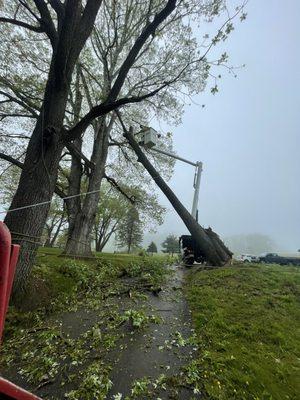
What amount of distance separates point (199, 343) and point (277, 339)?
3.96 feet

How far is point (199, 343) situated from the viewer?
12.3ft

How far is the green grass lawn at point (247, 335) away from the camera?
296 centimetres

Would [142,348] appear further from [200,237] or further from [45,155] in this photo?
[200,237]

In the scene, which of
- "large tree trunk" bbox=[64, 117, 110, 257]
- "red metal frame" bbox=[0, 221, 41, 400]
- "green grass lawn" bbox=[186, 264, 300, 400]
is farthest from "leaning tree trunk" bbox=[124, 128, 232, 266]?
"red metal frame" bbox=[0, 221, 41, 400]

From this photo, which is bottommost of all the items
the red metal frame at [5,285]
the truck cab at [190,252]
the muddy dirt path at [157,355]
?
the muddy dirt path at [157,355]

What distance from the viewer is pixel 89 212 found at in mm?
10094

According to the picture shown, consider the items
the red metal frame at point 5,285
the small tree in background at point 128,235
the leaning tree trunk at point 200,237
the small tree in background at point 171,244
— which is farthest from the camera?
the small tree in background at point 171,244

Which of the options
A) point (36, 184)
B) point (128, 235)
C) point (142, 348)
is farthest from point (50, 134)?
point (128, 235)

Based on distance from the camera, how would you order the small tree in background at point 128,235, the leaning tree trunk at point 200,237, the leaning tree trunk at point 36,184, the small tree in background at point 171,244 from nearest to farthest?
the leaning tree trunk at point 36,184
the leaning tree trunk at point 200,237
the small tree in background at point 128,235
the small tree in background at point 171,244

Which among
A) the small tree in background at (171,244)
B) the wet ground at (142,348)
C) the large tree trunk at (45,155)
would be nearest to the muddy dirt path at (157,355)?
the wet ground at (142,348)

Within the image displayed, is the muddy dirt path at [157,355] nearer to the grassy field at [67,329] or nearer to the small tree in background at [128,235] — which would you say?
the grassy field at [67,329]

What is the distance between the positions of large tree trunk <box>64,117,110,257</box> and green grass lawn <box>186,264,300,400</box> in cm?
450

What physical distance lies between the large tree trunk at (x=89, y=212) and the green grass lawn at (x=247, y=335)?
4.50 metres

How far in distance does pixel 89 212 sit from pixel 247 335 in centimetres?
734
